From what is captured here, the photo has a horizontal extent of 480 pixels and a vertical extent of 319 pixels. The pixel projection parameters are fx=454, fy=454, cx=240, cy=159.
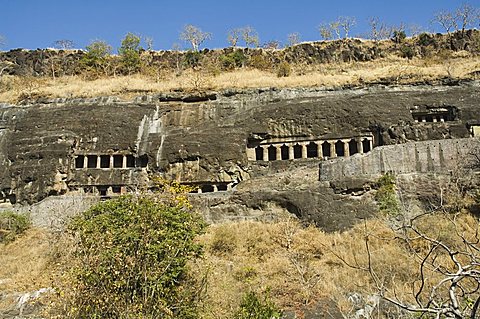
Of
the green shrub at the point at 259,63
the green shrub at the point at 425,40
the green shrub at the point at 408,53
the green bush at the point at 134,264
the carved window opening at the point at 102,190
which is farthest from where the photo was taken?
the green shrub at the point at 425,40

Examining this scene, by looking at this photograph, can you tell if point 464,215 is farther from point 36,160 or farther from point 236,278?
point 36,160

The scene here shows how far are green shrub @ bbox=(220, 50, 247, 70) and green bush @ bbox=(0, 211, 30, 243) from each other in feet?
91.7

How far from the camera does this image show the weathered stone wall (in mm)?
15812

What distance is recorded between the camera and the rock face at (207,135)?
69.0 feet

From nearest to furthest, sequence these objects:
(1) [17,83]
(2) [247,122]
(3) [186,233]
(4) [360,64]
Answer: (3) [186,233], (2) [247,122], (1) [17,83], (4) [360,64]

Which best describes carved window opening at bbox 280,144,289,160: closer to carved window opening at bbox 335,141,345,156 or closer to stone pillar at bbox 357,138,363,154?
carved window opening at bbox 335,141,345,156

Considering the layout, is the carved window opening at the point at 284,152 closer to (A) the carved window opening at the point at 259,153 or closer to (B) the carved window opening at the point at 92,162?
(A) the carved window opening at the point at 259,153

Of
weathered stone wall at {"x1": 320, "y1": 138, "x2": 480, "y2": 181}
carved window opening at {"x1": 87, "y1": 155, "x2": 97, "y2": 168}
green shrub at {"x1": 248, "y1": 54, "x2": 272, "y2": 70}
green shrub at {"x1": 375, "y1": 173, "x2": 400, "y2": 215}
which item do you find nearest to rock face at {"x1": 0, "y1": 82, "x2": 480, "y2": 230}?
carved window opening at {"x1": 87, "y1": 155, "x2": 97, "y2": 168}

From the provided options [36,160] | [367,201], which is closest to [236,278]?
[367,201]

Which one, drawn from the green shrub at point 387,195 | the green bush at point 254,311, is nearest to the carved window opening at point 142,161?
the green shrub at point 387,195

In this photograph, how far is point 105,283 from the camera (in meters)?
8.28

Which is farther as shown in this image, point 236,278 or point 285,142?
point 285,142

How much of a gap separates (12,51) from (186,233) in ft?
136

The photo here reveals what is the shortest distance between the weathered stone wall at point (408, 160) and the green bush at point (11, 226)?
1125cm
